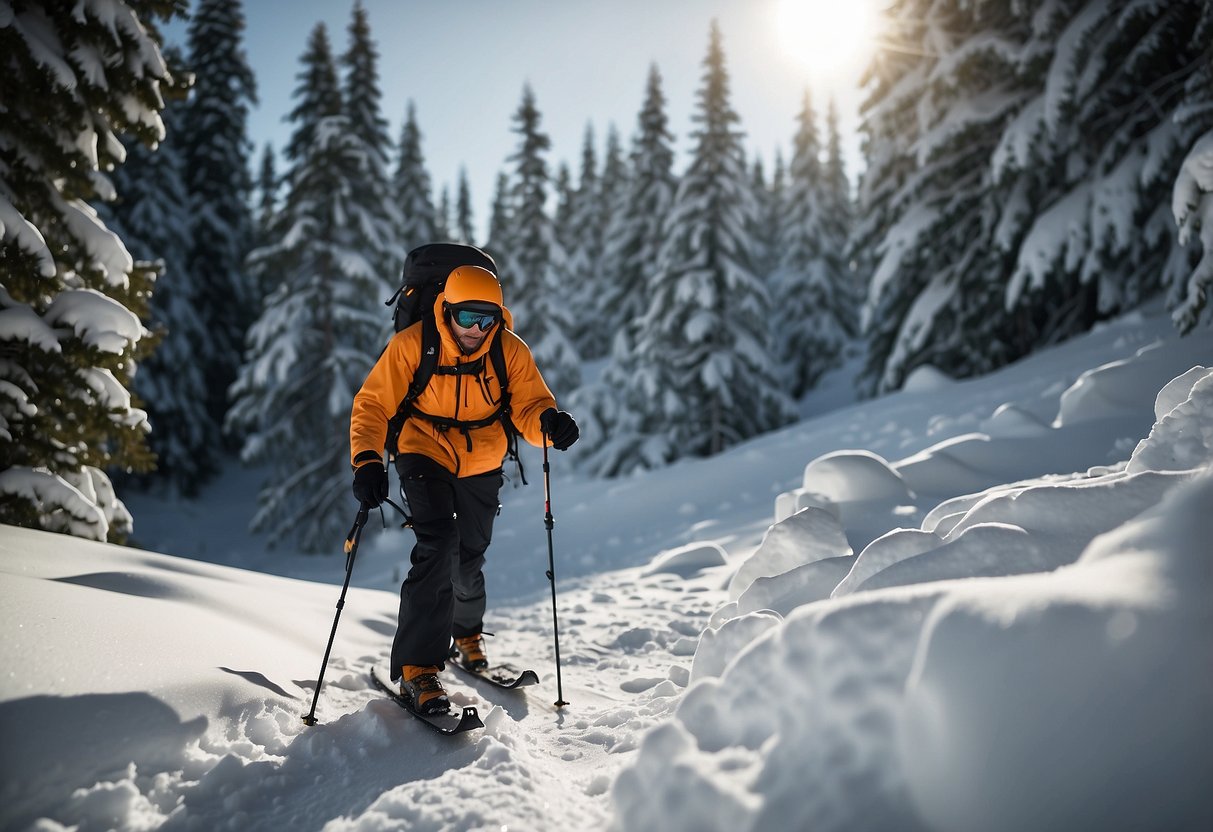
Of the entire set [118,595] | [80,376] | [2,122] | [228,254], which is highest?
[228,254]

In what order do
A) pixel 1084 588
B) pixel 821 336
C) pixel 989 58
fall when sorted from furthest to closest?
pixel 821 336
pixel 989 58
pixel 1084 588

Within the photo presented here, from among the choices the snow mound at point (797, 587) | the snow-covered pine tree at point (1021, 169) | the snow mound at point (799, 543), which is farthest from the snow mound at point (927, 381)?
the snow mound at point (797, 587)

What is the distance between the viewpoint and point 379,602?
6.11 metres

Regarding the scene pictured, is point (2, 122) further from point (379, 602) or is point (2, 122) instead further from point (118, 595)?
point (379, 602)

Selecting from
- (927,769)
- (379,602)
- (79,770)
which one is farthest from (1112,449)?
(79,770)

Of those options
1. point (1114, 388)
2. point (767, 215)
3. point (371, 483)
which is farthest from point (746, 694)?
point (767, 215)

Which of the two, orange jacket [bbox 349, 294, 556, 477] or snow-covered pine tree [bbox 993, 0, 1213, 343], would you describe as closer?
orange jacket [bbox 349, 294, 556, 477]

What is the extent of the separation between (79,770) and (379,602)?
395 centimetres

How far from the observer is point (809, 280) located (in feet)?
98.0

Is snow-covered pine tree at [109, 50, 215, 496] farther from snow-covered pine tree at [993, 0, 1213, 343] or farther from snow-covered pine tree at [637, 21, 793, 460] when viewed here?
snow-covered pine tree at [993, 0, 1213, 343]

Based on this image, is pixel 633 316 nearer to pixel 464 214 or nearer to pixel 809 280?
pixel 809 280

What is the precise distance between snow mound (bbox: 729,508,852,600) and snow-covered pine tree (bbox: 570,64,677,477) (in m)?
13.2

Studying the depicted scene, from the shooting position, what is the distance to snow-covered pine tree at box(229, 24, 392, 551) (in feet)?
53.0

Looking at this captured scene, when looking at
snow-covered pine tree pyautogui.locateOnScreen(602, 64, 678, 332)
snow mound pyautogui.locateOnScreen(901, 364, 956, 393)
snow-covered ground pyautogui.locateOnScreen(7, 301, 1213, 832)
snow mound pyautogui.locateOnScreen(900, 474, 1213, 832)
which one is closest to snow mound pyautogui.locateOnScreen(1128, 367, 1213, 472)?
snow-covered ground pyautogui.locateOnScreen(7, 301, 1213, 832)
